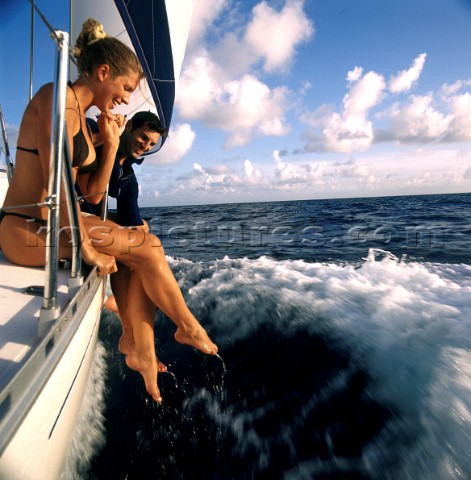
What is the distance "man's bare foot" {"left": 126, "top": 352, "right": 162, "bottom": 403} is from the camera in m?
2.06

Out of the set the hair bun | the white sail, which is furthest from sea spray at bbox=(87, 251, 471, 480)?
the white sail

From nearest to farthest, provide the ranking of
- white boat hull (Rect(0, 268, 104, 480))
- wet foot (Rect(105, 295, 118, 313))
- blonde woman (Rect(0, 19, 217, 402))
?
white boat hull (Rect(0, 268, 104, 480))
blonde woman (Rect(0, 19, 217, 402))
wet foot (Rect(105, 295, 118, 313))

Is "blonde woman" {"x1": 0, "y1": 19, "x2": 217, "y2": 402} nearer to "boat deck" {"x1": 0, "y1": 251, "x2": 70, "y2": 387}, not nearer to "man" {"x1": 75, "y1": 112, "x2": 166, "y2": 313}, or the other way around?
"boat deck" {"x1": 0, "y1": 251, "x2": 70, "y2": 387}

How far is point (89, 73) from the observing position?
1509 millimetres

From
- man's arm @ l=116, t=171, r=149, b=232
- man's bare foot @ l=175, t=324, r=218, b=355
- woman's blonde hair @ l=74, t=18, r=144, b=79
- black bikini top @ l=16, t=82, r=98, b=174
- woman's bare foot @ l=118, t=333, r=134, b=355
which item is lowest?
woman's bare foot @ l=118, t=333, r=134, b=355

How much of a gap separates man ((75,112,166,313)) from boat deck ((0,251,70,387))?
0.56 metres

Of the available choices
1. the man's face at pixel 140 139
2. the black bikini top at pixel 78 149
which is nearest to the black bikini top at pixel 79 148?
the black bikini top at pixel 78 149

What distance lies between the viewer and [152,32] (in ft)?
10.9

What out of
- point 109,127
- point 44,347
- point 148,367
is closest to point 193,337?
point 148,367

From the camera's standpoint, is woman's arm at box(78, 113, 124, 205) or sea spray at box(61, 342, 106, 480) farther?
woman's arm at box(78, 113, 124, 205)

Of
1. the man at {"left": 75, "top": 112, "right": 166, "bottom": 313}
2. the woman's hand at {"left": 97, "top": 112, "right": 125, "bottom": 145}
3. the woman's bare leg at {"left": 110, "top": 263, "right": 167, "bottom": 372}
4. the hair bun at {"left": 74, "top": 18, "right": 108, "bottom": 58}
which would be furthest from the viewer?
the man at {"left": 75, "top": 112, "right": 166, "bottom": 313}

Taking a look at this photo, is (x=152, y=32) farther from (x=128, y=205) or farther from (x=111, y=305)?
(x=111, y=305)

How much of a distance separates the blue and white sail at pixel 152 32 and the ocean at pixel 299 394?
2188mm

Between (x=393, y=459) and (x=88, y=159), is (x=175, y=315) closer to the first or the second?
(x=88, y=159)
